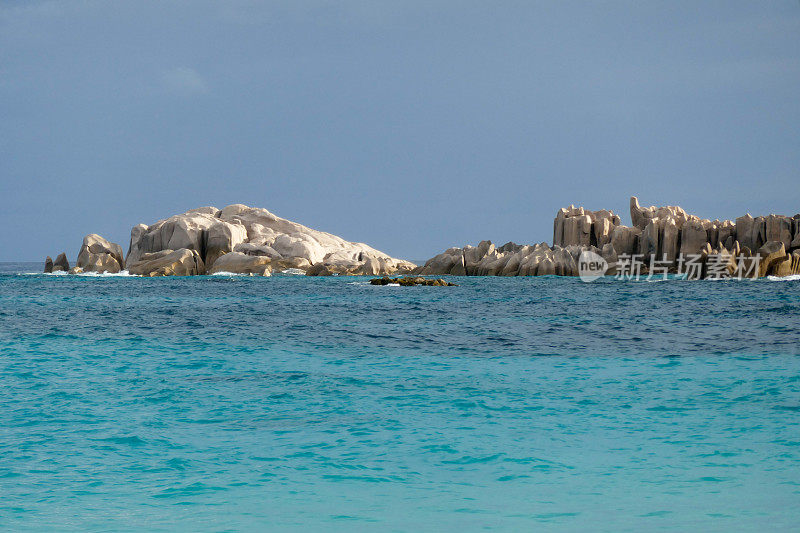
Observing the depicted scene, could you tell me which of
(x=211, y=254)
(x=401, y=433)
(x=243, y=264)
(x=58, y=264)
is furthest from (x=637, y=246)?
(x=401, y=433)

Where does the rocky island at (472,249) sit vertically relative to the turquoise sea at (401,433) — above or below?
above

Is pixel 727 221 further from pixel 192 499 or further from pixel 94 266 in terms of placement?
pixel 192 499

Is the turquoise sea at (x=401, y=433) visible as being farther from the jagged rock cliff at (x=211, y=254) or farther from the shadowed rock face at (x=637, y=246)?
the jagged rock cliff at (x=211, y=254)

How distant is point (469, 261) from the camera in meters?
101

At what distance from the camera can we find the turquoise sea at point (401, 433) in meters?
7.51

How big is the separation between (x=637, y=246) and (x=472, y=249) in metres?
24.1

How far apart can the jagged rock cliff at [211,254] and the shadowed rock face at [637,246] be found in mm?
13735

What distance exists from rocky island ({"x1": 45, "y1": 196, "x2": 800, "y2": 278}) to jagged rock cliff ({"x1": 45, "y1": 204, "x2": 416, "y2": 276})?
15 centimetres

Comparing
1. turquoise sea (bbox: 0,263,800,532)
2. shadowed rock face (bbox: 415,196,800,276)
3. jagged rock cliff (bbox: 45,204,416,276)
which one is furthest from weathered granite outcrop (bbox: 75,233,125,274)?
turquoise sea (bbox: 0,263,800,532)

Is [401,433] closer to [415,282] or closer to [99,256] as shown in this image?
[415,282]

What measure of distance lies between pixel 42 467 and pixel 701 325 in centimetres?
2416

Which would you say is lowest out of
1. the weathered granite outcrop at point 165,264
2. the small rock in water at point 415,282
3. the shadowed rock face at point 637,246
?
the small rock in water at point 415,282

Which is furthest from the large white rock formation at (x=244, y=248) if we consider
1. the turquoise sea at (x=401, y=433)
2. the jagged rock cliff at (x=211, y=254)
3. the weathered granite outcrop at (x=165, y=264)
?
the turquoise sea at (x=401, y=433)

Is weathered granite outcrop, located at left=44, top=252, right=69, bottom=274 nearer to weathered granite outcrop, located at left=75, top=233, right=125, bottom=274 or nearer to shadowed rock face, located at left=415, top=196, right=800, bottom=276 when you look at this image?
weathered granite outcrop, located at left=75, top=233, right=125, bottom=274
